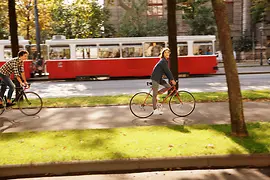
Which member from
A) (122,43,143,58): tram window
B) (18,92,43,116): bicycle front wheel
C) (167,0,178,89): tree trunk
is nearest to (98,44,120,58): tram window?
(122,43,143,58): tram window

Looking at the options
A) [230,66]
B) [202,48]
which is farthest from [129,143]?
[202,48]

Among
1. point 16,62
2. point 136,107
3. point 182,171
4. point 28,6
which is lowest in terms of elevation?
point 182,171

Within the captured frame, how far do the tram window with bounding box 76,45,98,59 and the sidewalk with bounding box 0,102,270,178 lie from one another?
12.0 m

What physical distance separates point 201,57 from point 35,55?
1233 centimetres

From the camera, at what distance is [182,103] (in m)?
9.01

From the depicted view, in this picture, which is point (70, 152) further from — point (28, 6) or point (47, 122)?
point (28, 6)

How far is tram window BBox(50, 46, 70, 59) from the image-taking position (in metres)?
22.4

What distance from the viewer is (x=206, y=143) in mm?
6371

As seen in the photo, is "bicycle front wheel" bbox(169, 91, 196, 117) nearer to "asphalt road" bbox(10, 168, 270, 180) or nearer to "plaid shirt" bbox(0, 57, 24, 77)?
"asphalt road" bbox(10, 168, 270, 180)

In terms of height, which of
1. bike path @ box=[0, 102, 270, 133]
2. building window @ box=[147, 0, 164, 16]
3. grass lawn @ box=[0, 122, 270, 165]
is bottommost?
grass lawn @ box=[0, 122, 270, 165]

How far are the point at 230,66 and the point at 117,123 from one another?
3223mm

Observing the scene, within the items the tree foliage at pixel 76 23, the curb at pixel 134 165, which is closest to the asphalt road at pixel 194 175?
the curb at pixel 134 165

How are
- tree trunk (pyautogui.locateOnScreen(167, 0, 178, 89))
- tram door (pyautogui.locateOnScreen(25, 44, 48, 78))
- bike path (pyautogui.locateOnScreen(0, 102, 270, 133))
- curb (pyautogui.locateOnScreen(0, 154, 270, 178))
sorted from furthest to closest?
tram door (pyautogui.locateOnScreen(25, 44, 48, 78)) → tree trunk (pyautogui.locateOnScreen(167, 0, 178, 89)) → bike path (pyautogui.locateOnScreen(0, 102, 270, 133)) → curb (pyautogui.locateOnScreen(0, 154, 270, 178))

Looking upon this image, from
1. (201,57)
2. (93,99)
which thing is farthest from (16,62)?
(201,57)
